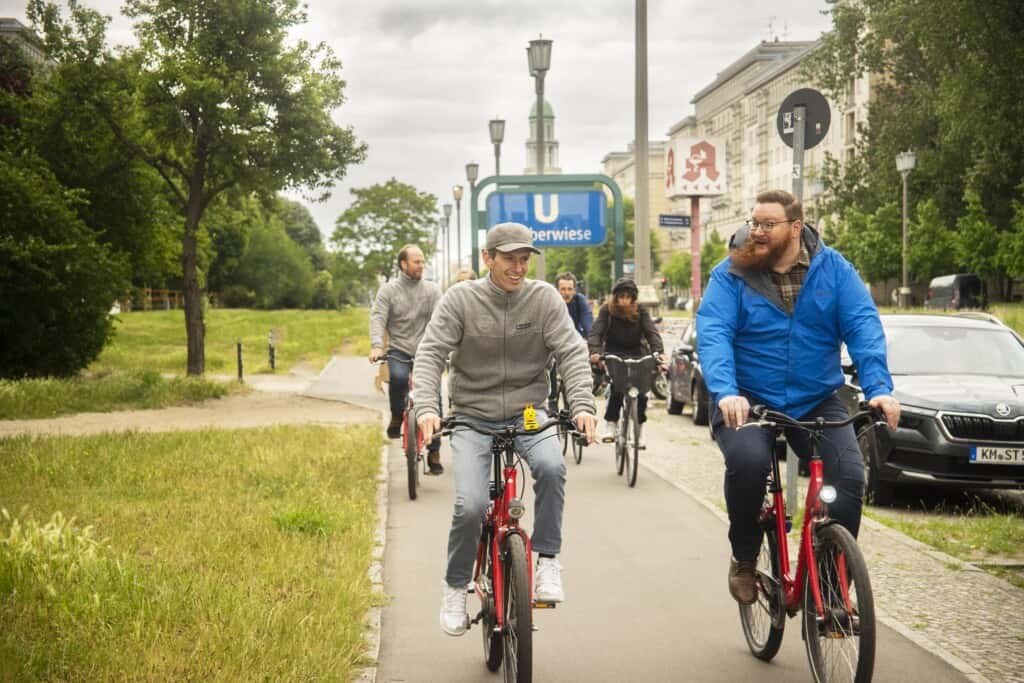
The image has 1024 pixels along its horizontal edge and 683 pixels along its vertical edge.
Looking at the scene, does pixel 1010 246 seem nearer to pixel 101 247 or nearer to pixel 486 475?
pixel 101 247

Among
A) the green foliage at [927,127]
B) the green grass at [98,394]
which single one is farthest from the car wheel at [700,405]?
the green foliage at [927,127]

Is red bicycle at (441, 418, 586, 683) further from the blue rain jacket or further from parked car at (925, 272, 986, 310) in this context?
parked car at (925, 272, 986, 310)

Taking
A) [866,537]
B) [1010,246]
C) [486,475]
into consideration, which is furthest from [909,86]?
[486,475]

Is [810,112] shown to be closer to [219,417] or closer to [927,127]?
[219,417]

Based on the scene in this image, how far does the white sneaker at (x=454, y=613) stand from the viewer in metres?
5.00

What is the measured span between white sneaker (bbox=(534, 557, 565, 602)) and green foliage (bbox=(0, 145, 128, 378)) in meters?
16.9

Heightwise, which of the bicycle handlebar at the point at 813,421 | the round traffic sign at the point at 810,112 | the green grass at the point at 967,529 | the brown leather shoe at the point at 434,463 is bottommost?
the green grass at the point at 967,529

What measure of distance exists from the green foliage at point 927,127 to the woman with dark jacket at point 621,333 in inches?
761

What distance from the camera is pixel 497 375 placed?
204 inches

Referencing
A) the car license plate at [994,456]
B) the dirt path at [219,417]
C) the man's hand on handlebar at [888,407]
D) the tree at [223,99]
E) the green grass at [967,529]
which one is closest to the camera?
the man's hand on handlebar at [888,407]

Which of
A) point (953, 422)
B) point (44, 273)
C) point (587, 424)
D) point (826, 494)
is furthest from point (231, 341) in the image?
point (826, 494)

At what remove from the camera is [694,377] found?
56.2 feet

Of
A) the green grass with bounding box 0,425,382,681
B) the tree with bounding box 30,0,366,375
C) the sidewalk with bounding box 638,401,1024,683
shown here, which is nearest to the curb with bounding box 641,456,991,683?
the sidewalk with bounding box 638,401,1024,683

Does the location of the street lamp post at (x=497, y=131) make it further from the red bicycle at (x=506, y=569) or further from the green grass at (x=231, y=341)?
the red bicycle at (x=506, y=569)
